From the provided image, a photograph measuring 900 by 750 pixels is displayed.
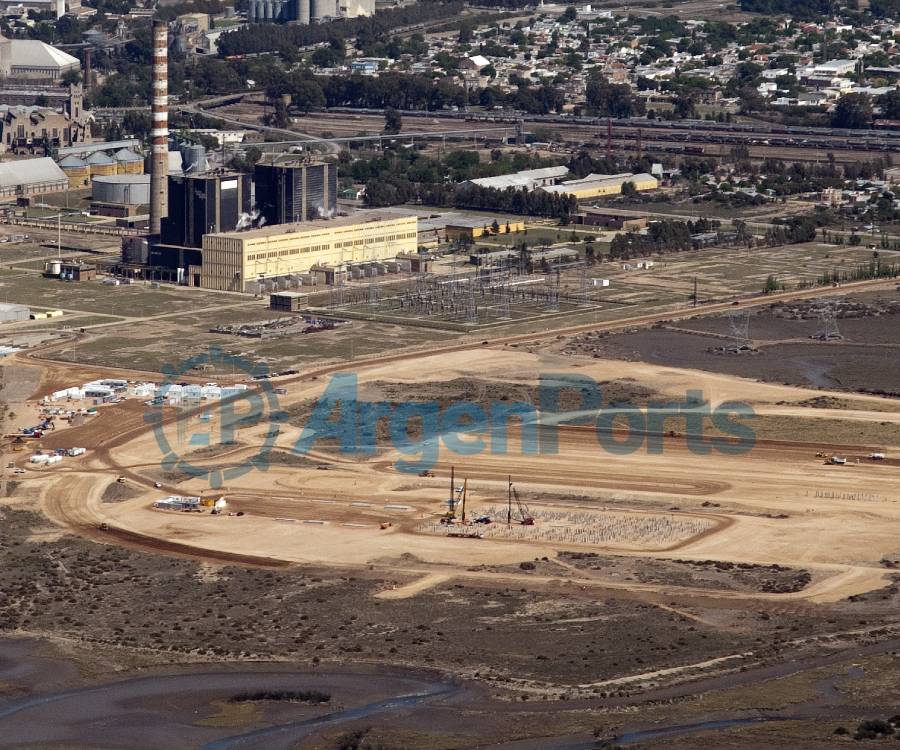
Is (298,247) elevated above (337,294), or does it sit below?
above

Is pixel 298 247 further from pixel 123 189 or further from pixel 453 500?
pixel 453 500

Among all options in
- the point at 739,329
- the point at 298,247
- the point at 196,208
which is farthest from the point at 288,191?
the point at 739,329

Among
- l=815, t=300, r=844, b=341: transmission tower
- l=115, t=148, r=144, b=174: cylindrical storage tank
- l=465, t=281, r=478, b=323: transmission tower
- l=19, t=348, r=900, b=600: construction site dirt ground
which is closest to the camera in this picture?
l=19, t=348, r=900, b=600: construction site dirt ground

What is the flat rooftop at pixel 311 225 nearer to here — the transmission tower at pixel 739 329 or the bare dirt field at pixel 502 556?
the transmission tower at pixel 739 329

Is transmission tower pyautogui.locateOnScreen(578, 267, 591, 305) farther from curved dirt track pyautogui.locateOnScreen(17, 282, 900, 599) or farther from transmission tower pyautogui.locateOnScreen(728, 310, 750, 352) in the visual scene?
curved dirt track pyautogui.locateOnScreen(17, 282, 900, 599)

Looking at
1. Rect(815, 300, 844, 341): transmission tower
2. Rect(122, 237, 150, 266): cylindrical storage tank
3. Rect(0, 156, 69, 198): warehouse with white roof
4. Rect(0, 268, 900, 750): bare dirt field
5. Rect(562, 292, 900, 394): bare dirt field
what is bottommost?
Rect(0, 268, 900, 750): bare dirt field

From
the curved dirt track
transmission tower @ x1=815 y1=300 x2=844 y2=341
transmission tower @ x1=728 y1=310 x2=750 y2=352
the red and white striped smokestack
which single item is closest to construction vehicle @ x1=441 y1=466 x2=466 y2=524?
the curved dirt track

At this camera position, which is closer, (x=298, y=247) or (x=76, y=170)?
(x=298, y=247)
